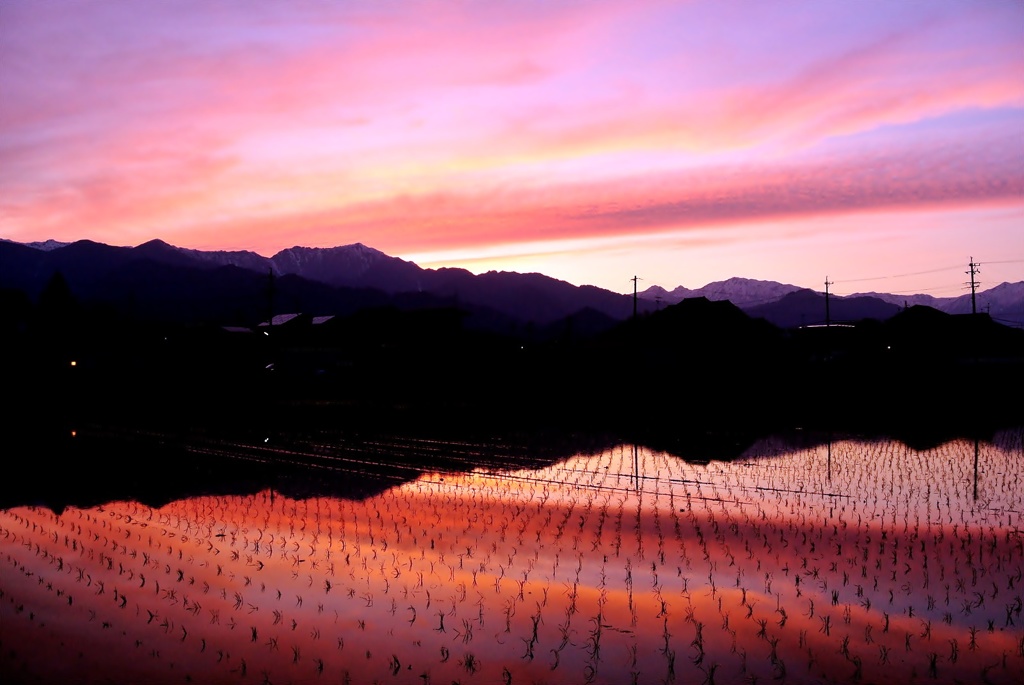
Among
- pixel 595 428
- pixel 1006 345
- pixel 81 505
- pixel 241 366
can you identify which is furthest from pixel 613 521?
pixel 1006 345

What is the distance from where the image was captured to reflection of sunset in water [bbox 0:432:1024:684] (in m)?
8.02

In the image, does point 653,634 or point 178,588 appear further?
point 178,588

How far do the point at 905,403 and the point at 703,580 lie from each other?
101ft

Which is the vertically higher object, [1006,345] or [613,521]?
[1006,345]

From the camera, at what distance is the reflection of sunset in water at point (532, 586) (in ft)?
26.3

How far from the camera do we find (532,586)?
34.2 ft

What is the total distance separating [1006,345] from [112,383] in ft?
200

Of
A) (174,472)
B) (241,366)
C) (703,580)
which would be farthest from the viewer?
(241,366)

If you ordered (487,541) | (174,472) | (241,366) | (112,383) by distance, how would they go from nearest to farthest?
(487,541) → (174,472) → (112,383) → (241,366)

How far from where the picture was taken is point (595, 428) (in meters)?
28.6

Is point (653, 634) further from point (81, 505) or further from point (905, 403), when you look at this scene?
point (905, 403)

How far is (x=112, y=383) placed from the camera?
45562 mm

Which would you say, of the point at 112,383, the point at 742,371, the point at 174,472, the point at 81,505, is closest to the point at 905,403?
the point at 742,371

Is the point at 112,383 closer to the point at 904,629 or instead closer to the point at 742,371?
the point at 742,371
